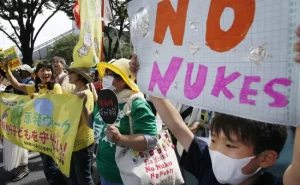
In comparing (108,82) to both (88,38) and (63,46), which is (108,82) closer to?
(88,38)

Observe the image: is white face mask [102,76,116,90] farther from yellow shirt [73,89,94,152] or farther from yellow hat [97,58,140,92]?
yellow shirt [73,89,94,152]

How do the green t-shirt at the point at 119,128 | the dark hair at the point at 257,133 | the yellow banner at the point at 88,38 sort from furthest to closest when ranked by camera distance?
the yellow banner at the point at 88,38 < the green t-shirt at the point at 119,128 < the dark hair at the point at 257,133

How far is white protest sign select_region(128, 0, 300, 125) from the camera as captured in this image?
83cm

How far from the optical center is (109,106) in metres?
1.89

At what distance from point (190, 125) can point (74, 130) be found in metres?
0.94

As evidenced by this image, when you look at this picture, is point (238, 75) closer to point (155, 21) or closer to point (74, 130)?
point (155, 21)

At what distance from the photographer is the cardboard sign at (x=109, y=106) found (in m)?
1.85

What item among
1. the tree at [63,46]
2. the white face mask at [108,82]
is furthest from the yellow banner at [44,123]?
the tree at [63,46]

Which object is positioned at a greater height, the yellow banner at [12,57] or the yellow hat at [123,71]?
the yellow banner at [12,57]

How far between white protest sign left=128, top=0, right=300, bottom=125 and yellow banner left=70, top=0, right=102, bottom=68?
96 cm

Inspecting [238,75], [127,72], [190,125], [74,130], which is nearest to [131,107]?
[127,72]

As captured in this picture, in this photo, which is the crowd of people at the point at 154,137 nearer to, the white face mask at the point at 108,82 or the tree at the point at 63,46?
the white face mask at the point at 108,82

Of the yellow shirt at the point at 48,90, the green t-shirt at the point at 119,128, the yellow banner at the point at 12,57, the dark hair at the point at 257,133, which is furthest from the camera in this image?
the yellow banner at the point at 12,57

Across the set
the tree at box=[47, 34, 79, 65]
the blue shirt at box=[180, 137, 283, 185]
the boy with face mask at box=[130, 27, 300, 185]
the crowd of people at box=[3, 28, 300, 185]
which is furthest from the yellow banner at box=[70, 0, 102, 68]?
the tree at box=[47, 34, 79, 65]
